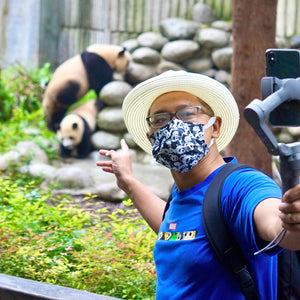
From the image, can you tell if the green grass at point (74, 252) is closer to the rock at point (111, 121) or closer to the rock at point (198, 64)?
the rock at point (111, 121)

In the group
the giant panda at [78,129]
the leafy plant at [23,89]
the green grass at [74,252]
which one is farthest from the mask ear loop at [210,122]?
the leafy plant at [23,89]

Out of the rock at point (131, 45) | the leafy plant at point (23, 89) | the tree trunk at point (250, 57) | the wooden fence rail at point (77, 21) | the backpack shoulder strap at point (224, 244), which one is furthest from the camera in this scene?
the wooden fence rail at point (77, 21)

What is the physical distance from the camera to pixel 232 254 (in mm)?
1767

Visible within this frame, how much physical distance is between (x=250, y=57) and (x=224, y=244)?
313 cm

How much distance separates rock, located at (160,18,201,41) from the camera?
9.82 meters

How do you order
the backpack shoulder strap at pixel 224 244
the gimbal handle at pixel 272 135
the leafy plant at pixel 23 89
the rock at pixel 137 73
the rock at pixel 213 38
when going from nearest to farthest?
the gimbal handle at pixel 272 135, the backpack shoulder strap at pixel 224 244, the rock at pixel 137 73, the rock at pixel 213 38, the leafy plant at pixel 23 89

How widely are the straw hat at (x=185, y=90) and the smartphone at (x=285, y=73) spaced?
2.50 feet

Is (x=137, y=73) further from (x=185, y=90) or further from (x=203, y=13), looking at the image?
(x=185, y=90)

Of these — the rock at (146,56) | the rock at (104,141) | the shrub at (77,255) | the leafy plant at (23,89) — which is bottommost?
the rock at (104,141)

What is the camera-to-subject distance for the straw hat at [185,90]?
219cm

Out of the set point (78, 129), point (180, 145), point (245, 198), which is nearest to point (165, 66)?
point (78, 129)

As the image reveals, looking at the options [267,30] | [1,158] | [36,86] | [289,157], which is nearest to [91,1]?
[36,86]

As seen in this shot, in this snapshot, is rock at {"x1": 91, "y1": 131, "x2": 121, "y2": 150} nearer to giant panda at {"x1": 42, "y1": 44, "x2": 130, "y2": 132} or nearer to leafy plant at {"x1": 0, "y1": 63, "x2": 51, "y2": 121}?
giant panda at {"x1": 42, "y1": 44, "x2": 130, "y2": 132}

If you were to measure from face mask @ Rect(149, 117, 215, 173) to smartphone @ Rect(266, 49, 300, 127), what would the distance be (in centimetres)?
70
